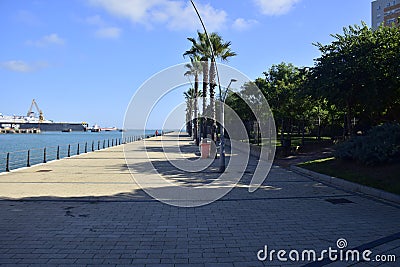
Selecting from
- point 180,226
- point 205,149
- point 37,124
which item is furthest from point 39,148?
point 37,124

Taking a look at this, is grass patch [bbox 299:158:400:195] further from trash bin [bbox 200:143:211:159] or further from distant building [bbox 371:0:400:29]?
distant building [bbox 371:0:400:29]

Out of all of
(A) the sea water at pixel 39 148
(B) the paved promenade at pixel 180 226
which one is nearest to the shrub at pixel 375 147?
(B) the paved promenade at pixel 180 226

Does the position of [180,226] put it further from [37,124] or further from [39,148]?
[37,124]

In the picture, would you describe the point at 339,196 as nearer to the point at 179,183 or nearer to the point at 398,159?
the point at 398,159

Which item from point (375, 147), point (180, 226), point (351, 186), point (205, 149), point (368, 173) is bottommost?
point (180, 226)

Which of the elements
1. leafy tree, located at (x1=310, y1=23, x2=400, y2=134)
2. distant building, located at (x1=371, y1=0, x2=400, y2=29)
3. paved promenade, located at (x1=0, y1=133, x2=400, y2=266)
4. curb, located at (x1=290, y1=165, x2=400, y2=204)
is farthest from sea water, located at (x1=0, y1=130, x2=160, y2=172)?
distant building, located at (x1=371, y1=0, x2=400, y2=29)

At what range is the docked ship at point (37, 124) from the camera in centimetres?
12500

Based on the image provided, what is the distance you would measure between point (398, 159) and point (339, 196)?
3176mm

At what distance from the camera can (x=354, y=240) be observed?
502cm

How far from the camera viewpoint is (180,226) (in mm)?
5812

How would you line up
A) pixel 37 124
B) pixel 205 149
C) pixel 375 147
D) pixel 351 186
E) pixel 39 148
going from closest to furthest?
pixel 351 186, pixel 375 147, pixel 205 149, pixel 39 148, pixel 37 124

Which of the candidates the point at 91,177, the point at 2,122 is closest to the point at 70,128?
the point at 2,122

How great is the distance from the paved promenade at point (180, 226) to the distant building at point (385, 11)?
76.5 metres

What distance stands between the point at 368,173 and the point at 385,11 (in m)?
81.1
